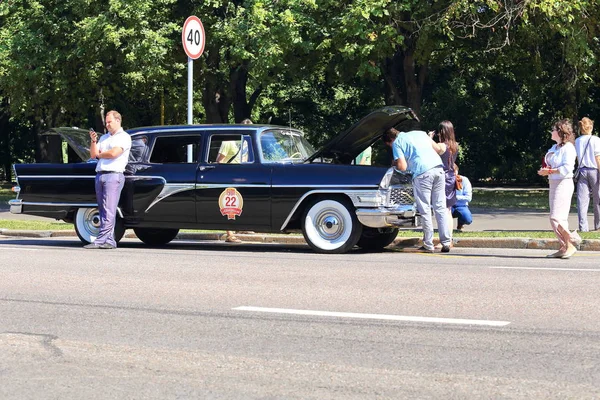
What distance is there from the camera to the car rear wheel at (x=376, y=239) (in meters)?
14.4

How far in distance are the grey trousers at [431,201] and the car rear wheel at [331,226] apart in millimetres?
881

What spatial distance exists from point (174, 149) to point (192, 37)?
297 centimetres

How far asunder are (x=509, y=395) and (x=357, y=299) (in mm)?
3578

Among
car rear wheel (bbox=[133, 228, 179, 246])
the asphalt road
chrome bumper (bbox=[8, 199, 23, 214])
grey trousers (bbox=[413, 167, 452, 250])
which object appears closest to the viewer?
the asphalt road

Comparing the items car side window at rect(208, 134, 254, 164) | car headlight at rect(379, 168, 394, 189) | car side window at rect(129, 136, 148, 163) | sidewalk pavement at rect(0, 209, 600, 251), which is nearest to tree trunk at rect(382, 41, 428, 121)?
sidewalk pavement at rect(0, 209, 600, 251)

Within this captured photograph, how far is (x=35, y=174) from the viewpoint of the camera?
50.4 feet

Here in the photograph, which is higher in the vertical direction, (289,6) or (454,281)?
(289,6)

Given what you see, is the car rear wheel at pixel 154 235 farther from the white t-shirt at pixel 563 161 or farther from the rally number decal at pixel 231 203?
the white t-shirt at pixel 563 161

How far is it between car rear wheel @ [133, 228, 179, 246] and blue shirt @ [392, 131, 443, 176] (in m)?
3.92

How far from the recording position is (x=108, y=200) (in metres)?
14.4

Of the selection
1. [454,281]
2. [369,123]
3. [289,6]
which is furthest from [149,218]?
[289,6]

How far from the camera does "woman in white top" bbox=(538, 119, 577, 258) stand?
12805 mm

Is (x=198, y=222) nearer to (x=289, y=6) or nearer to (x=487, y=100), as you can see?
(x=289, y=6)

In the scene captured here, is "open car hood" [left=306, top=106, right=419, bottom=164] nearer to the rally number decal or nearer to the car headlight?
the car headlight
